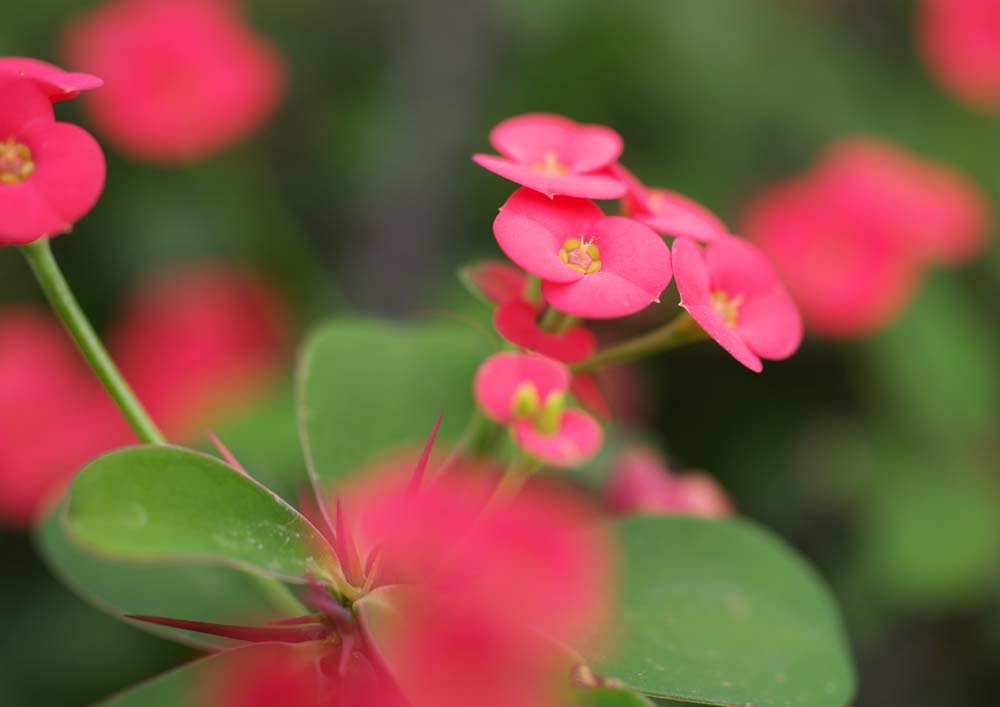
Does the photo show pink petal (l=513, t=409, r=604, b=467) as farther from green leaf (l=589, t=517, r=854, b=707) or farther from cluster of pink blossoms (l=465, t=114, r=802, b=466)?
green leaf (l=589, t=517, r=854, b=707)

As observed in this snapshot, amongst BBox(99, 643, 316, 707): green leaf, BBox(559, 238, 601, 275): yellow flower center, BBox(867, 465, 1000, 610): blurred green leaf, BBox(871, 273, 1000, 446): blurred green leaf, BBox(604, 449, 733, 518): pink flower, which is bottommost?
BBox(867, 465, 1000, 610): blurred green leaf

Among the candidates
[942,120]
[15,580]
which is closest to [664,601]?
[15,580]

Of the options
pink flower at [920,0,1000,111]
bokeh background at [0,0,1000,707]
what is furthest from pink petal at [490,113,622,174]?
pink flower at [920,0,1000,111]

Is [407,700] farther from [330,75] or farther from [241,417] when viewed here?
[330,75]

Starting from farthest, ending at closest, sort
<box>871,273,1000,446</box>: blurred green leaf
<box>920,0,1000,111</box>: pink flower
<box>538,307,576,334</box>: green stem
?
<box>920,0,1000,111</box>: pink flower
<box>871,273,1000,446</box>: blurred green leaf
<box>538,307,576,334</box>: green stem

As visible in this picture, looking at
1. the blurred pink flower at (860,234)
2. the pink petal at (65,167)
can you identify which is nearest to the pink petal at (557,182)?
the pink petal at (65,167)

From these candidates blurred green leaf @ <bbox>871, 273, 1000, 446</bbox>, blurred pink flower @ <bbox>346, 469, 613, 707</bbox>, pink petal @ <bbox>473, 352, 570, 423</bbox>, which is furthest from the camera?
blurred green leaf @ <bbox>871, 273, 1000, 446</bbox>

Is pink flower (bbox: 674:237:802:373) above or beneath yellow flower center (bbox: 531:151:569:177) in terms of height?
beneath
